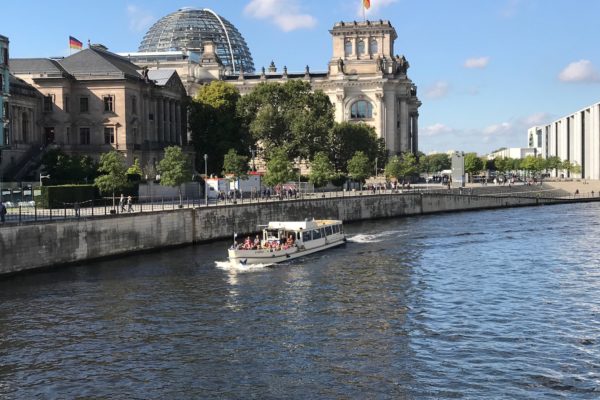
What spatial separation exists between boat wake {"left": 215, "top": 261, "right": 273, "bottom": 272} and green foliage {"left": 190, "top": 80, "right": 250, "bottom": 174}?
72.4 m

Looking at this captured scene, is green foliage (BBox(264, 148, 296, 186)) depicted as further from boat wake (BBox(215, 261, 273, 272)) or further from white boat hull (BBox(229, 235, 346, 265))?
boat wake (BBox(215, 261, 273, 272))

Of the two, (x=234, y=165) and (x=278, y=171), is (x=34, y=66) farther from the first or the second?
(x=278, y=171)

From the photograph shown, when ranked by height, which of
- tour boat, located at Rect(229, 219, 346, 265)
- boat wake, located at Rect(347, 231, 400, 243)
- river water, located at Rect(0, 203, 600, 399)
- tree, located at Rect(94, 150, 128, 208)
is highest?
tree, located at Rect(94, 150, 128, 208)

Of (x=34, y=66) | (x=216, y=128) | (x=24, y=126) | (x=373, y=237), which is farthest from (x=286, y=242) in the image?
(x=216, y=128)

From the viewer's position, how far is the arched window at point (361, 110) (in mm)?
196250

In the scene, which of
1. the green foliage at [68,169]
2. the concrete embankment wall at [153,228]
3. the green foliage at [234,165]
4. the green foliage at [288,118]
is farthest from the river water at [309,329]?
the green foliage at [288,118]

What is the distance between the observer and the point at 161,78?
133000mm

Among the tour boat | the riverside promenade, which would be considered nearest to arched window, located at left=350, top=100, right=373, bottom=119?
the riverside promenade

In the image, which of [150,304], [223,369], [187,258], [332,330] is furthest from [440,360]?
[187,258]

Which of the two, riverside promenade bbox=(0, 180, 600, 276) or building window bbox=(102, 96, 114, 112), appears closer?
riverside promenade bbox=(0, 180, 600, 276)

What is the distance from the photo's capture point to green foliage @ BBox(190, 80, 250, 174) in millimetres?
137875

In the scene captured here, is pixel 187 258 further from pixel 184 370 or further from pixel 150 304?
pixel 184 370

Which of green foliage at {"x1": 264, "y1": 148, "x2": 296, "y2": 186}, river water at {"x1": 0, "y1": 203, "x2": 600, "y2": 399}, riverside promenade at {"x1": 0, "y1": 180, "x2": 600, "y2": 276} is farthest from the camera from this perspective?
green foliage at {"x1": 264, "y1": 148, "x2": 296, "y2": 186}

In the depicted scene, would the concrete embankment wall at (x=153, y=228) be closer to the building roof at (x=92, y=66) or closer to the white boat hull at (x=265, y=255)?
the white boat hull at (x=265, y=255)
